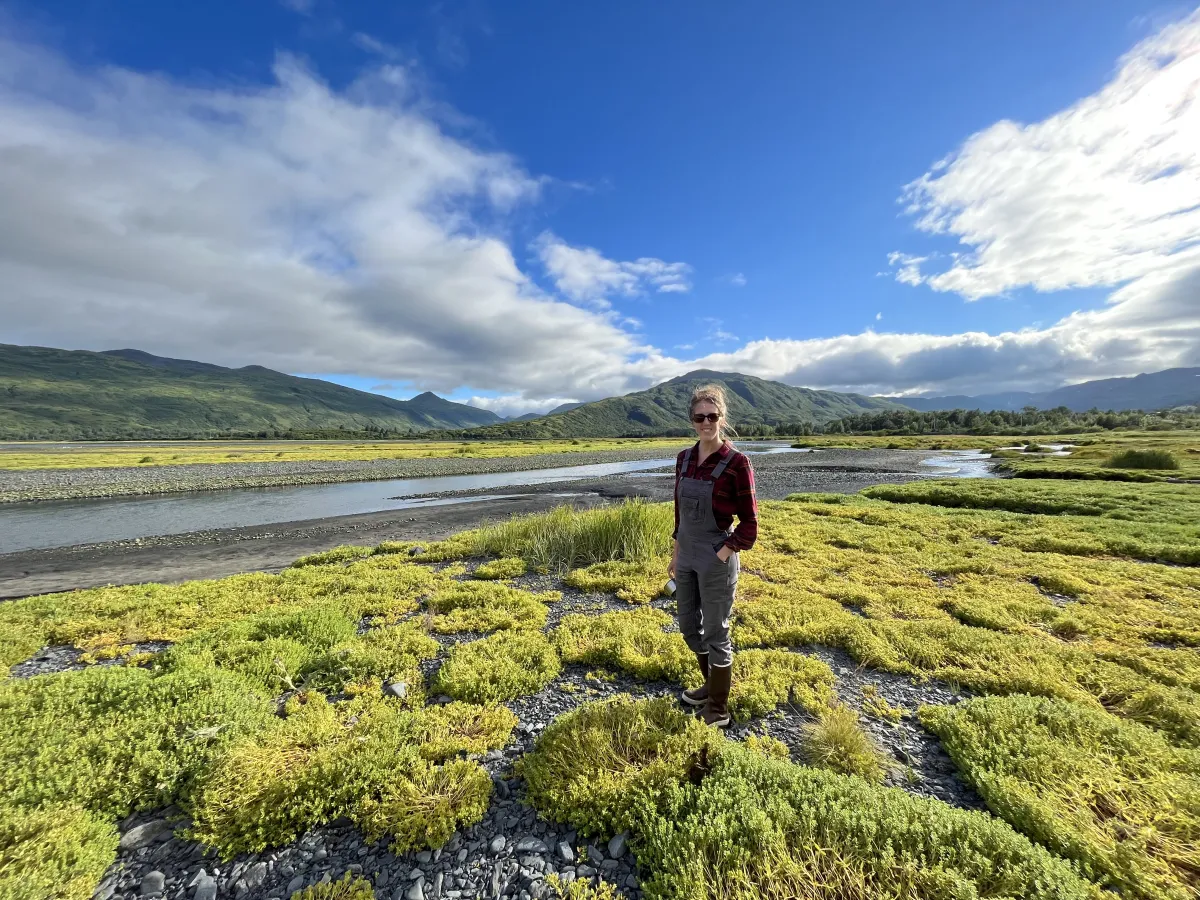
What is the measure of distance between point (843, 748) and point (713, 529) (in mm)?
2754

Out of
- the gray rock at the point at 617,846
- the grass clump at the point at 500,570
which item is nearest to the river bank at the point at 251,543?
the grass clump at the point at 500,570

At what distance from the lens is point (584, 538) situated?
48.8 feet

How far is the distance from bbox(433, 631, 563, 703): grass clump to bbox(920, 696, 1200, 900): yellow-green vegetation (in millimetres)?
5264

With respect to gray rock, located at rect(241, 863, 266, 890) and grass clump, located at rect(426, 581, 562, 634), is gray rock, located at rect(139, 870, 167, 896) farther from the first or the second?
grass clump, located at rect(426, 581, 562, 634)

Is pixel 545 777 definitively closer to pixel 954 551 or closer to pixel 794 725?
pixel 794 725

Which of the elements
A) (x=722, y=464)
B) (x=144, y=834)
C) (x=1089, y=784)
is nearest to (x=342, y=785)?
(x=144, y=834)

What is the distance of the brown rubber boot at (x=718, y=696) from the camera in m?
5.51

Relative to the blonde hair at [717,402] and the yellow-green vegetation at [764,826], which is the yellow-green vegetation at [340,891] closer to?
the yellow-green vegetation at [764,826]

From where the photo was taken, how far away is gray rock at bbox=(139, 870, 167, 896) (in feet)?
12.7

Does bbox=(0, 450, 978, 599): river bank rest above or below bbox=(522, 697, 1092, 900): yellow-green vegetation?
below

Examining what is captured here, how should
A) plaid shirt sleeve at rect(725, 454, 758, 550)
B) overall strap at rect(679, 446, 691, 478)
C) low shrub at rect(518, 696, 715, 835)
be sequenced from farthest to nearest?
overall strap at rect(679, 446, 691, 478)
plaid shirt sleeve at rect(725, 454, 758, 550)
low shrub at rect(518, 696, 715, 835)

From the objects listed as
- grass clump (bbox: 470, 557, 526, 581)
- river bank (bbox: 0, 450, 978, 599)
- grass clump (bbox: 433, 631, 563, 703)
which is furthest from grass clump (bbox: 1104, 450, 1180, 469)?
grass clump (bbox: 433, 631, 563, 703)

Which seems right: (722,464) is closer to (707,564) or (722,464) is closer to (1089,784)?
(707,564)

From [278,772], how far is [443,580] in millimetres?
7778
